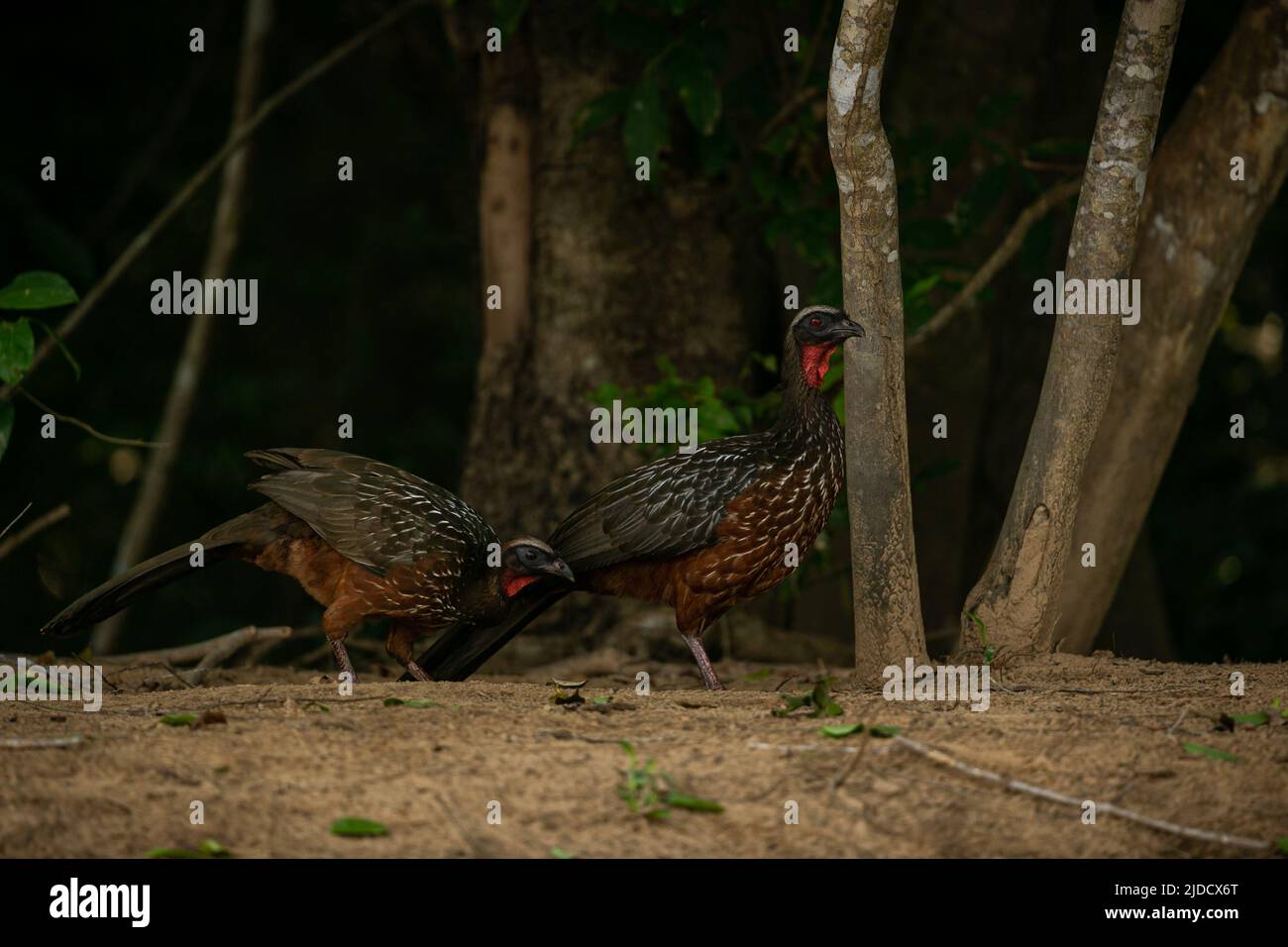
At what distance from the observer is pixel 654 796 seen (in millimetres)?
3531

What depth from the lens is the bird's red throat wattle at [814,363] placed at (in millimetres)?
6070

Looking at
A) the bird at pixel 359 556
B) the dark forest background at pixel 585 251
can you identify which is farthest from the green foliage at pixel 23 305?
the dark forest background at pixel 585 251

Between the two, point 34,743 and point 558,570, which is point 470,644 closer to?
point 558,570

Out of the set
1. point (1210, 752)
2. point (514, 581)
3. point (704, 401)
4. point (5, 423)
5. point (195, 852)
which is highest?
point (704, 401)

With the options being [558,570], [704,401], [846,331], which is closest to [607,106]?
[704,401]

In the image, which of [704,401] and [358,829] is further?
[704,401]

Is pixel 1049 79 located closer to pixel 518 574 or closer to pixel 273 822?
pixel 518 574

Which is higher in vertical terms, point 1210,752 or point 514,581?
point 514,581

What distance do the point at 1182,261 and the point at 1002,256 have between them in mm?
797

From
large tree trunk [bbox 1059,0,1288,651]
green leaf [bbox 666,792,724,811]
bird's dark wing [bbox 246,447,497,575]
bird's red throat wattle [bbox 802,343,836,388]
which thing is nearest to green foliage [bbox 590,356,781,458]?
bird's red throat wattle [bbox 802,343,836,388]

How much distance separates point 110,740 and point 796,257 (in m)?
5.56

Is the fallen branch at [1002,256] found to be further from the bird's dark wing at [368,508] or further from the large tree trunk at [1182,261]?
the bird's dark wing at [368,508]

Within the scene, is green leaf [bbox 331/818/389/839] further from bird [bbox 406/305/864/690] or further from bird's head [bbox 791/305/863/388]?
bird's head [bbox 791/305/863/388]

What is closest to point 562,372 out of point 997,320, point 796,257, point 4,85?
point 796,257
